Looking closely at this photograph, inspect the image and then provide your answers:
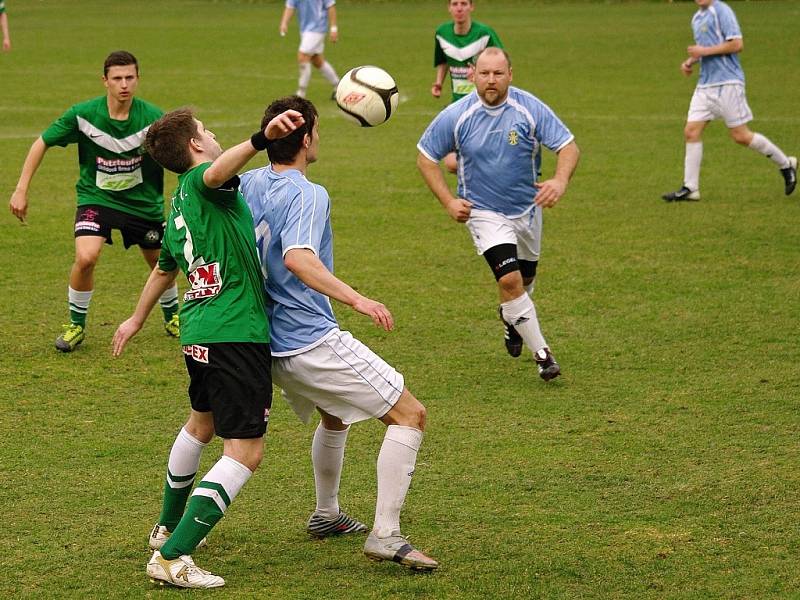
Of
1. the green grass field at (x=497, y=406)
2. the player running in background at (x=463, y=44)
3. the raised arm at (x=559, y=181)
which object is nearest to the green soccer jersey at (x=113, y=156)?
the green grass field at (x=497, y=406)

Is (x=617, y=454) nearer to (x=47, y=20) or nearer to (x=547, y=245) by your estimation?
(x=547, y=245)

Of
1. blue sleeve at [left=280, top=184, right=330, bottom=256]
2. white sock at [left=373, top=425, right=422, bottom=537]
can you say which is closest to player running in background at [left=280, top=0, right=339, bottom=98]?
blue sleeve at [left=280, top=184, right=330, bottom=256]

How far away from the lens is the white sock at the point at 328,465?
5816 millimetres

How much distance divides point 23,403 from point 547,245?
5917 mm

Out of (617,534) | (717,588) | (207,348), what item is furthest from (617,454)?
(207,348)

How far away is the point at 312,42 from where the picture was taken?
22.5 meters

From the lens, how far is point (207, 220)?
209 inches

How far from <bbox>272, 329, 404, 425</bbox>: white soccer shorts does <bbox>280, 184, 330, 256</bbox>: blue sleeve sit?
0.45 metres

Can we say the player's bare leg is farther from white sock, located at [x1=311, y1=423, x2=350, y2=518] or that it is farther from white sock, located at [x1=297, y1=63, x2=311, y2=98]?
white sock, located at [x1=297, y1=63, x2=311, y2=98]

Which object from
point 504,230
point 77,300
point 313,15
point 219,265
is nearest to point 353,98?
point 219,265

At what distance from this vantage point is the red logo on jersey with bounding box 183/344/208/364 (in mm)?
5305

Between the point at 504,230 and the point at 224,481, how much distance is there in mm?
3869

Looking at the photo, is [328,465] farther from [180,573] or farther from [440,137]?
[440,137]

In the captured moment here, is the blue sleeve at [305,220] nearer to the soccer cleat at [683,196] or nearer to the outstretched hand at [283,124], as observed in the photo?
the outstretched hand at [283,124]
